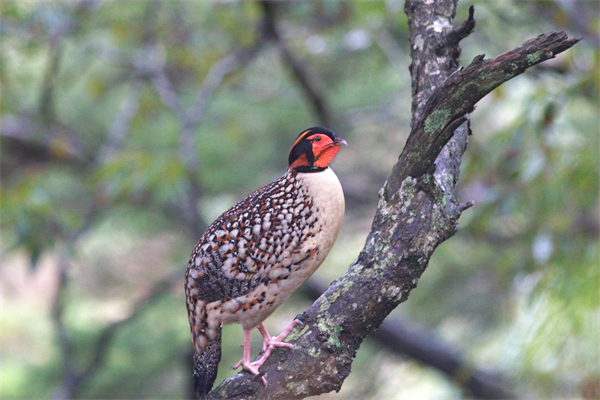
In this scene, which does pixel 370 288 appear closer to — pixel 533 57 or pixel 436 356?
pixel 533 57

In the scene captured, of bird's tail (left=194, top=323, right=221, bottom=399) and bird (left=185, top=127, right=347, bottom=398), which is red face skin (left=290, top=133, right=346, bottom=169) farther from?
bird's tail (left=194, top=323, right=221, bottom=399)

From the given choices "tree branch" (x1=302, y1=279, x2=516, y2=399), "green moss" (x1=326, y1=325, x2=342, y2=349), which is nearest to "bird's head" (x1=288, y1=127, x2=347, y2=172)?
"green moss" (x1=326, y1=325, x2=342, y2=349)

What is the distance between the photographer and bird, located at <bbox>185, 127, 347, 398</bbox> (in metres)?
1.78

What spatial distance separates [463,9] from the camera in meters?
4.93

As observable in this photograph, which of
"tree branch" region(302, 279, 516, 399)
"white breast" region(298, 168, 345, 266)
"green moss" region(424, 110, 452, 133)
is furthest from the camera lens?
"tree branch" region(302, 279, 516, 399)

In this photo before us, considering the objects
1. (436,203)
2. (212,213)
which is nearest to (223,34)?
(212,213)

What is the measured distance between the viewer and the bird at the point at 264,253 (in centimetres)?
178

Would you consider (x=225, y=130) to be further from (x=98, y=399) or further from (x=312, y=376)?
(x=312, y=376)

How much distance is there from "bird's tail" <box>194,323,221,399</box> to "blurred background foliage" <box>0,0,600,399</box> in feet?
8.04

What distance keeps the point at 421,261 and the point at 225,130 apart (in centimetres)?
544

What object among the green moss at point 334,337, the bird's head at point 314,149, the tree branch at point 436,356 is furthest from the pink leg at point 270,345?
Answer: the tree branch at point 436,356

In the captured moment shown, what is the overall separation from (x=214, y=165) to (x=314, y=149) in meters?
4.96

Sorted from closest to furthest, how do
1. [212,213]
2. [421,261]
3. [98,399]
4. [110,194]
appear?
[421,261], [110,194], [98,399], [212,213]

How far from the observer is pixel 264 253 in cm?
180
